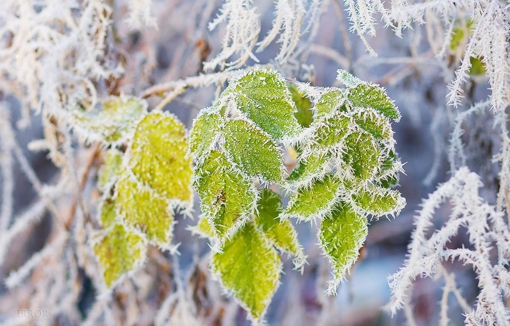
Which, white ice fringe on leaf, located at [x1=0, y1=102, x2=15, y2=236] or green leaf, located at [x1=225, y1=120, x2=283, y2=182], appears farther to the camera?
white ice fringe on leaf, located at [x1=0, y1=102, x2=15, y2=236]

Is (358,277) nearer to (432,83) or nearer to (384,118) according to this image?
(432,83)

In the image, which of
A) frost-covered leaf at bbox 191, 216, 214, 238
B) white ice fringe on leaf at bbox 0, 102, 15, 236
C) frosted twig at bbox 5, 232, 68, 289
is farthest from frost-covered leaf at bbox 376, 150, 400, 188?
white ice fringe on leaf at bbox 0, 102, 15, 236

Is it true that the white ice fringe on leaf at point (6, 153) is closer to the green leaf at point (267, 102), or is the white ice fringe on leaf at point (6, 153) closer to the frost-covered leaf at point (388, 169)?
the green leaf at point (267, 102)

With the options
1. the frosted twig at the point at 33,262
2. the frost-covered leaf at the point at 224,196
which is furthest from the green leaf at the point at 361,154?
the frosted twig at the point at 33,262

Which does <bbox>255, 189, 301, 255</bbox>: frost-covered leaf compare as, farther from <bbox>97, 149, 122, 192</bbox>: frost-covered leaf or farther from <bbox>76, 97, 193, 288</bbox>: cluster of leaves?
<bbox>97, 149, 122, 192</bbox>: frost-covered leaf

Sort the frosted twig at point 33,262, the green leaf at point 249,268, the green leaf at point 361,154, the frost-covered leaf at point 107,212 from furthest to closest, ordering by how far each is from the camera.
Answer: the frosted twig at point 33,262
the frost-covered leaf at point 107,212
the green leaf at point 249,268
the green leaf at point 361,154

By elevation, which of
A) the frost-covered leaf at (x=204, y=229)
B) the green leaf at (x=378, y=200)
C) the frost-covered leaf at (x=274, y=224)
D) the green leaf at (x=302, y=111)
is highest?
the green leaf at (x=302, y=111)
